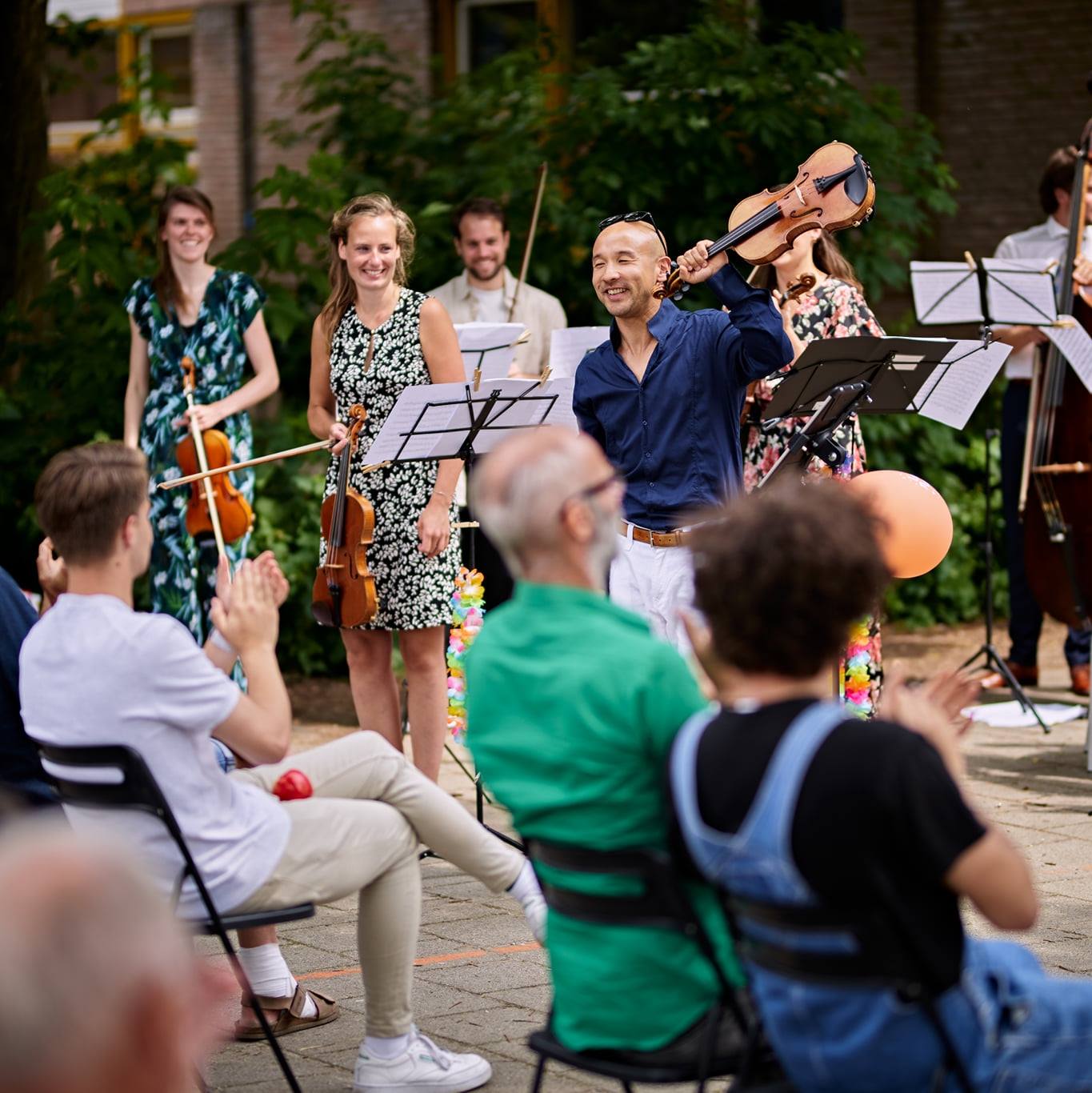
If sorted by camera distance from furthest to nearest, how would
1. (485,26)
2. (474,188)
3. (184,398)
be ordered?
(485,26)
(474,188)
(184,398)

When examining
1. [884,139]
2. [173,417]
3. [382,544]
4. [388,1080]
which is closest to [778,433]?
[382,544]

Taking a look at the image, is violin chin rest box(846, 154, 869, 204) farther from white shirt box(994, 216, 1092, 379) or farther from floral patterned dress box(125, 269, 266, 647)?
white shirt box(994, 216, 1092, 379)

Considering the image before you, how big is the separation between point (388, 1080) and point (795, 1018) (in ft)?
4.81

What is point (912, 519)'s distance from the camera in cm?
569

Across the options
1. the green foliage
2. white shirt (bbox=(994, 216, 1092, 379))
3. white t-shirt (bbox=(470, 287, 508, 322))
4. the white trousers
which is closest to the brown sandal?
the white trousers

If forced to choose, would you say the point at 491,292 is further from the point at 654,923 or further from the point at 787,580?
the point at 787,580

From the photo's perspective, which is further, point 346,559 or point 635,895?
point 346,559

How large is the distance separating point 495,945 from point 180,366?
3.20m

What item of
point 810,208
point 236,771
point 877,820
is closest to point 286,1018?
point 236,771

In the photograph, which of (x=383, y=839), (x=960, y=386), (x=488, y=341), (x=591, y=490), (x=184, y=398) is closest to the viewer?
(x=591, y=490)

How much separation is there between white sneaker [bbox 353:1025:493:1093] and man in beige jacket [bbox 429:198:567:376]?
168 inches

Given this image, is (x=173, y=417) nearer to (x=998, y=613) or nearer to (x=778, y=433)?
(x=778, y=433)

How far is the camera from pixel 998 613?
10.2m

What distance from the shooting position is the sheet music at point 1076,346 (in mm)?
6078
